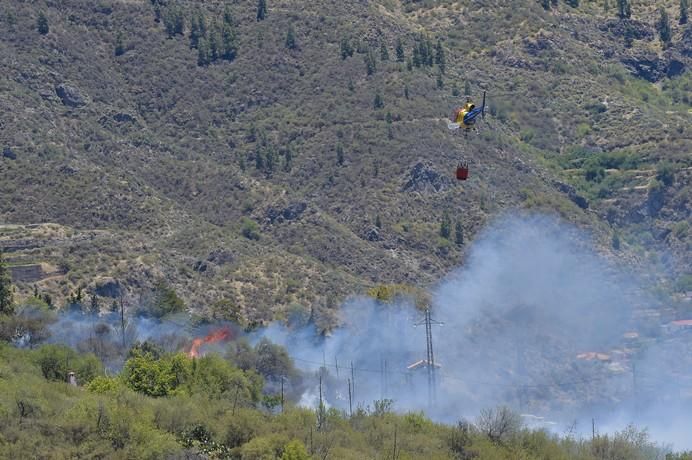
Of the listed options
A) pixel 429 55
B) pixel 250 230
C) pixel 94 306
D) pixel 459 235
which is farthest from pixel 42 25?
pixel 94 306

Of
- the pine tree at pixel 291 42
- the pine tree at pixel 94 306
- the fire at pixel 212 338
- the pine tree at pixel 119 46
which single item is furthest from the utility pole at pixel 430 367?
the pine tree at pixel 119 46

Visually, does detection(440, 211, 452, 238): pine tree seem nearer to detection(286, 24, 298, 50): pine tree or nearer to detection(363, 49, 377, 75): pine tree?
detection(363, 49, 377, 75): pine tree

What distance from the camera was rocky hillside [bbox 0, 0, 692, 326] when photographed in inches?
6196

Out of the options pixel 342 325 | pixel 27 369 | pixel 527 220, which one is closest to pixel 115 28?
pixel 527 220

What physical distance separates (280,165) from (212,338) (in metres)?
48.4

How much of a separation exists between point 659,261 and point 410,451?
7198 cm

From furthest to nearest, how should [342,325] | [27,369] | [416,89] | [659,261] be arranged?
[416,89] < [659,261] < [342,325] < [27,369]

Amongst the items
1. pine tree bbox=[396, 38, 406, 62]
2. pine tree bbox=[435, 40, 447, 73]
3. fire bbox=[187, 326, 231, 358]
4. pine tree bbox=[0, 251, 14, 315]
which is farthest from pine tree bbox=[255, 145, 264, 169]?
pine tree bbox=[0, 251, 14, 315]

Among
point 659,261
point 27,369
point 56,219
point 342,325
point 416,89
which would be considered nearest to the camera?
point 27,369

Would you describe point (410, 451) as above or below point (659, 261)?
above

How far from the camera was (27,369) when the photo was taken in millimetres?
114562

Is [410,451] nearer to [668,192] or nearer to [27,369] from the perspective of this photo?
[27,369]

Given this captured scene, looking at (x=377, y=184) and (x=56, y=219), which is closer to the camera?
(x=56, y=219)

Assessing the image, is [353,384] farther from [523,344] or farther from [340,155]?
[340,155]
